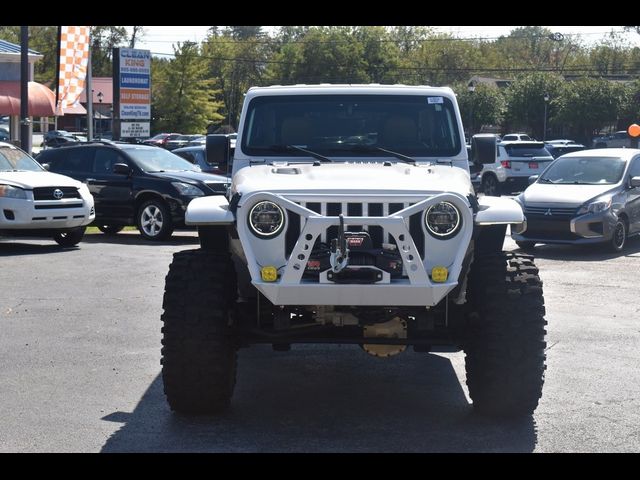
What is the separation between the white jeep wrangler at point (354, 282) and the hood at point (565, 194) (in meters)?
10.0

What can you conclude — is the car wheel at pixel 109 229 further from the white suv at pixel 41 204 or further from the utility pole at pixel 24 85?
the utility pole at pixel 24 85

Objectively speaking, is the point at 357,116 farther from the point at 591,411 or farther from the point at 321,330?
the point at 591,411

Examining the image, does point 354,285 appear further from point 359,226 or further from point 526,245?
point 526,245

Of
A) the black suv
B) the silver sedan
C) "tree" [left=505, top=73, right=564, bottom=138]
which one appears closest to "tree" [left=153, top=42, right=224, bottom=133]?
"tree" [left=505, top=73, right=564, bottom=138]

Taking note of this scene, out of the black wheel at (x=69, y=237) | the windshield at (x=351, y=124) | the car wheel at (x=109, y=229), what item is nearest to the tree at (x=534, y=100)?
the car wheel at (x=109, y=229)

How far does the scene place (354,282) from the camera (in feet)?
21.2

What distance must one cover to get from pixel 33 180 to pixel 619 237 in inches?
358

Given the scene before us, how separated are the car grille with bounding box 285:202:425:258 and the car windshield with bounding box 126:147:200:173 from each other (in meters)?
12.9

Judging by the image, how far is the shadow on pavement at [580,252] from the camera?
54.7ft

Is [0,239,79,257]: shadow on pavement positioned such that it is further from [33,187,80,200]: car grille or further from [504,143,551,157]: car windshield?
[504,143,551,157]: car windshield

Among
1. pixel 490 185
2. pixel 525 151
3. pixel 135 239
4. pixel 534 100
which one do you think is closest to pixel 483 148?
pixel 135 239

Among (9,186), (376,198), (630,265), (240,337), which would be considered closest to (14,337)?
(240,337)

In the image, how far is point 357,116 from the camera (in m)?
8.44
